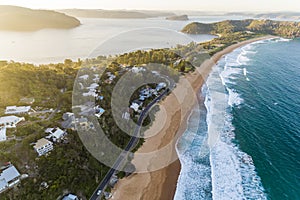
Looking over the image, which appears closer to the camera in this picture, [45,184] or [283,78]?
[45,184]

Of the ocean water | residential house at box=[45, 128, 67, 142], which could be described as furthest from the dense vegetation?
the ocean water

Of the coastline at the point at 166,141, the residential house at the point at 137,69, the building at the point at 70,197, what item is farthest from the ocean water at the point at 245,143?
the residential house at the point at 137,69

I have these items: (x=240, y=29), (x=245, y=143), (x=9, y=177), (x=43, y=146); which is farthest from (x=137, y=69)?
(x=240, y=29)

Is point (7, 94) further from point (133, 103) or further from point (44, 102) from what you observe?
point (133, 103)

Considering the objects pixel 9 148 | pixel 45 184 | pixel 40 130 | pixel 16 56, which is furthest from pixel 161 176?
pixel 16 56

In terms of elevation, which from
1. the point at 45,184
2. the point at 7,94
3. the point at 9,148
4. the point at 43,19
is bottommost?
the point at 45,184

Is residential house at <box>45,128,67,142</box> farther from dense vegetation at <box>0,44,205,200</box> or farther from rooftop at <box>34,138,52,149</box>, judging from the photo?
rooftop at <box>34,138,52,149</box>

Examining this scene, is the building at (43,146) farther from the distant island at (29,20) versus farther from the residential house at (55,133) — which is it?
Result: the distant island at (29,20)
